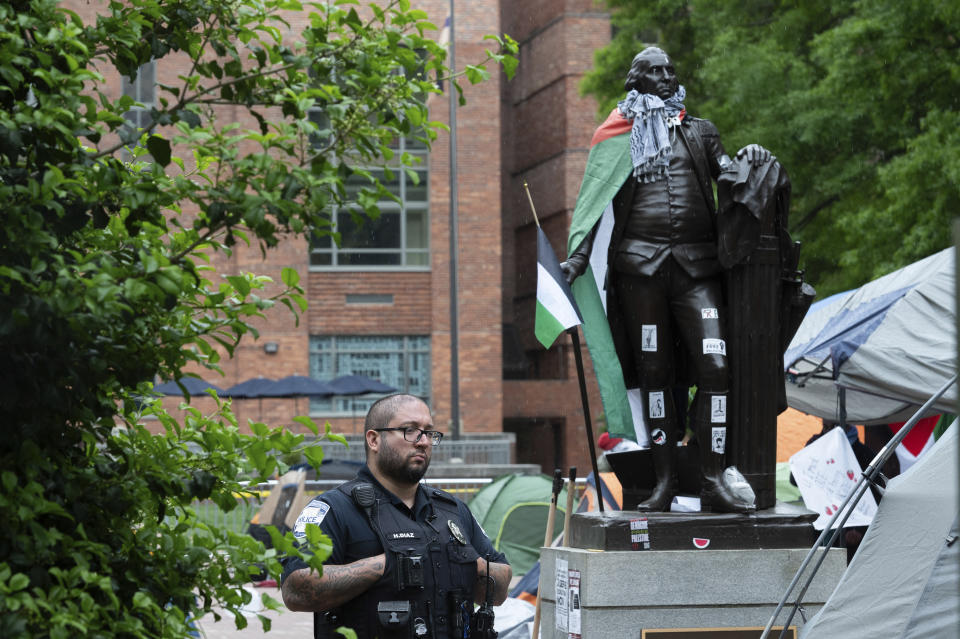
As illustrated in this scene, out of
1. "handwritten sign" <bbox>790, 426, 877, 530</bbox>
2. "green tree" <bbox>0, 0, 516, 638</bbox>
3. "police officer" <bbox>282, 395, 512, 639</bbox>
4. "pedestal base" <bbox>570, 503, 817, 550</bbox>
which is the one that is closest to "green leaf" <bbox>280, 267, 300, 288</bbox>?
"green tree" <bbox>0, 0, 516, 638</bbox>

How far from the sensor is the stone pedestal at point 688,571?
6.39 metres

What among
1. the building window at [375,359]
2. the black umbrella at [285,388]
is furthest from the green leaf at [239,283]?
the building window at [375,359]

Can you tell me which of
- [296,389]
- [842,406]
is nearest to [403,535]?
[842,406]

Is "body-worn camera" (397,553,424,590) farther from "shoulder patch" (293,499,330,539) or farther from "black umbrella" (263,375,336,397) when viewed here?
"black umbrella" (263,375,336,397)

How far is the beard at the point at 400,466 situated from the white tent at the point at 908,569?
242 cm

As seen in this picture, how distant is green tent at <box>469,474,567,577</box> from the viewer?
17.1 m

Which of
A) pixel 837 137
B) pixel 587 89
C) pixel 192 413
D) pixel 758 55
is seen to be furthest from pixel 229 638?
pixel 587 89

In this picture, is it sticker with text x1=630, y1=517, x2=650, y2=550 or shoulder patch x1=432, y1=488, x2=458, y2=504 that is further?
sticker with text x1=630, y1=517, x2=650, y2=550

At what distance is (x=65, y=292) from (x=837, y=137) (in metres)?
18.3

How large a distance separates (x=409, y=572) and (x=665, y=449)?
8.91 ft

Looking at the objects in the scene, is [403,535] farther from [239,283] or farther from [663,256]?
[663,256]

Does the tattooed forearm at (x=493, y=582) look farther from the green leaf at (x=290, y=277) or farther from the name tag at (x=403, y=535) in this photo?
the green leaf at (x=290, y=277)

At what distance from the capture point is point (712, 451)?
674 cm

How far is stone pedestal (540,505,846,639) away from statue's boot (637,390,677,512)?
11.2 inches
